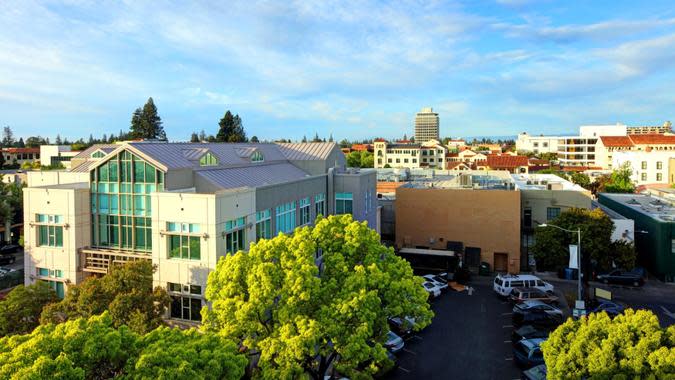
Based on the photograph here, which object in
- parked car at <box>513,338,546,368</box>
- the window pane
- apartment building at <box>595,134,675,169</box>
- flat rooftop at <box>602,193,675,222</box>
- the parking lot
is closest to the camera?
parked car at <box>513,338,546,368</box>

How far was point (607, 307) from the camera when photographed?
33406mm

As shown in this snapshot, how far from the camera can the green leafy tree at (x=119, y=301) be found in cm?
2220

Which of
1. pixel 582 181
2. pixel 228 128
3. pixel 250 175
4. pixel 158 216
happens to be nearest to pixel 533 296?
pixel 250 175

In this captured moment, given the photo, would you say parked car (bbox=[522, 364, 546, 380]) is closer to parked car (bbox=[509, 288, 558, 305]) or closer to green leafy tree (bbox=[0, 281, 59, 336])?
parked car (bbox=[509, 288, 558, 305])

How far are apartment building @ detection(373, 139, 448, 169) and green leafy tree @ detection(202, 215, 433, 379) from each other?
123615 mm

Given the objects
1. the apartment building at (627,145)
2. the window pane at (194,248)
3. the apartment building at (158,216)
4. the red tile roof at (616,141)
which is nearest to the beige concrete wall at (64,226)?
the apartment building at (158,216)

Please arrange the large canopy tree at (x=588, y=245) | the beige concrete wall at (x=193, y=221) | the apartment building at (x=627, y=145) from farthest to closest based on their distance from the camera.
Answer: the apartment building at (x=627, y=145) < the large canopy tree at (x=588, y=245) < the beige concrete wall at (x=193, y=221)

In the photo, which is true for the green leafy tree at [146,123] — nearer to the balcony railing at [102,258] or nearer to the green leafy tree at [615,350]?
the balcony railing at [102,258]

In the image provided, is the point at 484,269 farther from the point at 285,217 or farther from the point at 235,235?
the point at 235,235

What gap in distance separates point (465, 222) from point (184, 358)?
37.2 m

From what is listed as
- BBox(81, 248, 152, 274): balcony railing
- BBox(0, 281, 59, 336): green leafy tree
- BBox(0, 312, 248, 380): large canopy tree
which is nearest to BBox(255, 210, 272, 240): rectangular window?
BBox(81, 248, 152, 274): balcony railing

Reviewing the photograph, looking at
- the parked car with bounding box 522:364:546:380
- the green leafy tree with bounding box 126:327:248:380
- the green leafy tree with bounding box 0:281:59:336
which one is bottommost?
the parked car with bounding box 522:364:546:380

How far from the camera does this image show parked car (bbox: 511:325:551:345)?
28.1m

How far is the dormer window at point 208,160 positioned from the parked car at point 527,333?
2295cm
